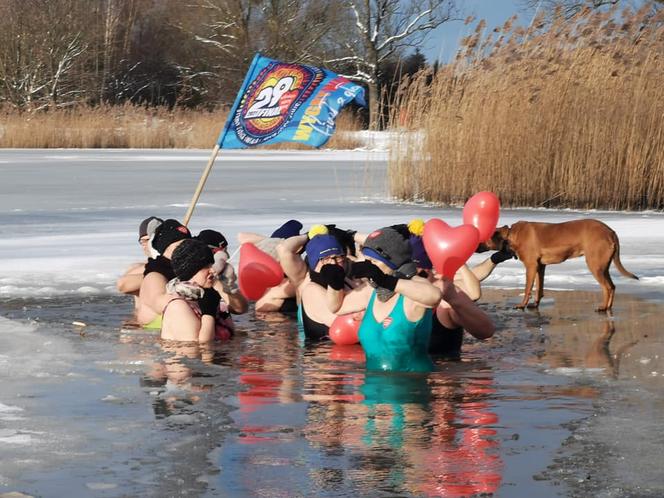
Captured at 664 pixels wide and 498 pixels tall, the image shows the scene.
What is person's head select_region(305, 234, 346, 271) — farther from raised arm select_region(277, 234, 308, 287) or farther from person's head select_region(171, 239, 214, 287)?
raised arm select_region(277, 234, 308, 287)

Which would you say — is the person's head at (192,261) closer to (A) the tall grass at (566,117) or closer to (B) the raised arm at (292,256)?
(B) the raised arm at (292,256)

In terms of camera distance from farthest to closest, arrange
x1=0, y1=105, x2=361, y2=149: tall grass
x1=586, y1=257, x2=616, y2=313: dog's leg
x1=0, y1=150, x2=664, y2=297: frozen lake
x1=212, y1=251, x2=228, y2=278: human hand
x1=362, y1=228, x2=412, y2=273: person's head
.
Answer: x1=0, y1=105, x2=361, y2=149: tall grass < x1=0, y1=150, x2=664, y2=297: frozen lake < x1=586, y1=257, x2=616, y2=313: dog's leg < x1=212, y1=251, x2=228, y2=278: human hand < x1=362, y1=228, x2=412, y2=273: person's head

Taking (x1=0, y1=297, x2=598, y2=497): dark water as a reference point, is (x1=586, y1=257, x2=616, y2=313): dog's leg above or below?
above

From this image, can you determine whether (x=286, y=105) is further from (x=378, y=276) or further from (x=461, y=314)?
(x=378, y=276)

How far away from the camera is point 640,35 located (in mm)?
15109

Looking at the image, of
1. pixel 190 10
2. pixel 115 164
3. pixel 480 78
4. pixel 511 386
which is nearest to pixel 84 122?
pixel 115 164

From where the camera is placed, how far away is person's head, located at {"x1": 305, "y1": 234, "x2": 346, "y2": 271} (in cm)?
701

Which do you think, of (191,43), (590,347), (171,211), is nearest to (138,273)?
(590,347)

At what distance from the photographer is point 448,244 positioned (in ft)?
20.4

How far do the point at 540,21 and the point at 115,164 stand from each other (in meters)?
12.1

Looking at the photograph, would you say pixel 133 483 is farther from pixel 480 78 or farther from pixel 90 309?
pixel 480 78

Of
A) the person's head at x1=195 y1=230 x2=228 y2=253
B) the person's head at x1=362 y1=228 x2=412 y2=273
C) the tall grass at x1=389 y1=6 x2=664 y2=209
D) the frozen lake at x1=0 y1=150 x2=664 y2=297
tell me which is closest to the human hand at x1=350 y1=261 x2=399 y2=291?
Answer: the person's head at x1=362 y1=228 x2=412 y2=273

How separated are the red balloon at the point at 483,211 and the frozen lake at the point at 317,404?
0.60 meters

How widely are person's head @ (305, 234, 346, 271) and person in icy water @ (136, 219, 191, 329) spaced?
2.64ft
